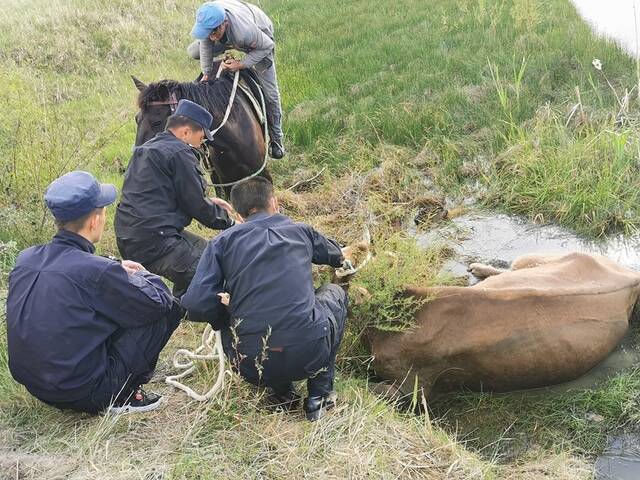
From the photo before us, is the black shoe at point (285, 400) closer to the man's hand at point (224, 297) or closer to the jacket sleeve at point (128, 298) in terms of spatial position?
the man's hand at point (224, 297)

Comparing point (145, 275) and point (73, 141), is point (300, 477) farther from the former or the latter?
point (73, 141)

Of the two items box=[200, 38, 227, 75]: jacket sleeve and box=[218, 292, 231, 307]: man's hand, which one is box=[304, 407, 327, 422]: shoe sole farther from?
box=[200, 38, 227, 75]: jacket sleeve

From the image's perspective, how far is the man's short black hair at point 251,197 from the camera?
3641mm

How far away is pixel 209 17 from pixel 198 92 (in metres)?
0.64

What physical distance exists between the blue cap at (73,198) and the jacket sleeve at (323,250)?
1.11 metres

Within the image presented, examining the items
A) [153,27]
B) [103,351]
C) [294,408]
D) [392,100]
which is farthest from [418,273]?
[153,27]

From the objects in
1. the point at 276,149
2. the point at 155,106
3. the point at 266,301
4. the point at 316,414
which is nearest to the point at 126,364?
the point at 266,301

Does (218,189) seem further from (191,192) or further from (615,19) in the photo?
(615,19)

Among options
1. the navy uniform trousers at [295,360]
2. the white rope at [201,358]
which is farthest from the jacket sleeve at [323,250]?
the white rope at [201,358]

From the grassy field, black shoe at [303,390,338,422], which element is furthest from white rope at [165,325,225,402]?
black shoe at [303,390,338,422]

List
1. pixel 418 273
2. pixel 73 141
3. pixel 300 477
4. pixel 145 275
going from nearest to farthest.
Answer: pixel 300 477 < pixel 145 275 < pixel 418 273 < pixel 73 141

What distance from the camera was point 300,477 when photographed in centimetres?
315

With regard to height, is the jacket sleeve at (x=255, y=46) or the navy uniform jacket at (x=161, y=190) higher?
the jacket sleeve at (x=255, y=46)

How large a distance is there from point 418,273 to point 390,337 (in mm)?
505
